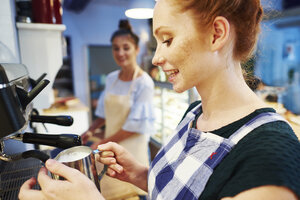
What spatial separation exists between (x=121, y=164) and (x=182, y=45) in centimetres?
53

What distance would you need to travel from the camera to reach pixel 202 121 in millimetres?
755

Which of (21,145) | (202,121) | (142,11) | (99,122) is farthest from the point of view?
(99,122)

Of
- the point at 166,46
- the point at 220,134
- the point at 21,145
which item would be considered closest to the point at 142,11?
the point at 166,46

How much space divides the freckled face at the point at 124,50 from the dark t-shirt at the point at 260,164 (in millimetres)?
1522

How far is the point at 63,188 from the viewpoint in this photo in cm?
48

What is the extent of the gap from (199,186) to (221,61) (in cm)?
37

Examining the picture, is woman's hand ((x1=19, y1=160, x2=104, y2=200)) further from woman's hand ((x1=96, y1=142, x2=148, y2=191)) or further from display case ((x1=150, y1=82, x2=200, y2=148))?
display case ((x1=150, y1=82, x2=200, y2=148))

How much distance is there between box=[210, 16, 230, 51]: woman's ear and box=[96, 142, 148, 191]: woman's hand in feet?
1.67

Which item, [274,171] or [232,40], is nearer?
[274,171]

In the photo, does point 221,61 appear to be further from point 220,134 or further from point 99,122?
point 99,122

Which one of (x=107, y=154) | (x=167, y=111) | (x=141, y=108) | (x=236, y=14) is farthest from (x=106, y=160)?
(x=167, y=111)

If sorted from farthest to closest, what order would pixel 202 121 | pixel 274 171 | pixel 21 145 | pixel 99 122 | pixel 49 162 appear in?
1. pixel 99 122
2. pixel 21 145
3. pixel 202 121
4. pixel 49 162
5. pixel 274 171

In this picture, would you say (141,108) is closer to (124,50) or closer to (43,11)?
(124,50)

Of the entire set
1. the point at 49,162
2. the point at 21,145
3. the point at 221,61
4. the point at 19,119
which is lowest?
the point at 21,145
